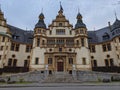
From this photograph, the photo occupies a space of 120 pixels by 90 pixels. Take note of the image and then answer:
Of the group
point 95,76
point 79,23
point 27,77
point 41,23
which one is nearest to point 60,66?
point 27,77

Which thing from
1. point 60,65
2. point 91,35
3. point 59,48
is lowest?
point 60,65

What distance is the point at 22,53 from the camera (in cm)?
4178

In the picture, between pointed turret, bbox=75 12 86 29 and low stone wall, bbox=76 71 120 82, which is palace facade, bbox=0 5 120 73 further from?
low stone wall, bbox=76 71 120 82

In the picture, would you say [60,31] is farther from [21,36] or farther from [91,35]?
[21,36]

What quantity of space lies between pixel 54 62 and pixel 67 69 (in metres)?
3.94

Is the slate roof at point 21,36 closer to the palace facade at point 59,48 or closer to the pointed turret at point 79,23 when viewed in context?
the palace facade at point 59,48

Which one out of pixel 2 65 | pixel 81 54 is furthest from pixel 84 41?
pixel 2 65

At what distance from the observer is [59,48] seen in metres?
38.1

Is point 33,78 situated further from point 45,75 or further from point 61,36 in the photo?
point 61,36

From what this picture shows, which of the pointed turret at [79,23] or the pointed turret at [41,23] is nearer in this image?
the pointed turret at [41,23]

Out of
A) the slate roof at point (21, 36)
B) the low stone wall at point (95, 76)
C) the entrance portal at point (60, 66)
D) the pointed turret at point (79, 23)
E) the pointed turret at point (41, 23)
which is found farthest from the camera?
the slate roof at point (21, 36)

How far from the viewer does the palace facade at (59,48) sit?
121 feet

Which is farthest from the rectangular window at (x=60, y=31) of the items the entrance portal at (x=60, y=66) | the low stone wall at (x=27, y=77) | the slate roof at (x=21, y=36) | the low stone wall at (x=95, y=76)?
the low stone wall at (x=27, y=77)

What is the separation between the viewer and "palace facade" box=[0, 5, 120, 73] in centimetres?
3691
